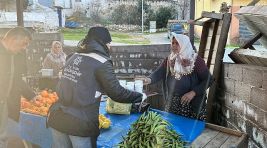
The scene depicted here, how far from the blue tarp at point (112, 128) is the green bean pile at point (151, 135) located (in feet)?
2.05

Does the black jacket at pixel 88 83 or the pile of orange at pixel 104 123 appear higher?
the black jacket at pixel 88 83

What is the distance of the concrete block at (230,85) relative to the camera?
15.0 feet


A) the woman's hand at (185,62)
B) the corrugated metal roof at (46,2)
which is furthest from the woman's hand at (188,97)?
the corrugated metal roof at (46,2)

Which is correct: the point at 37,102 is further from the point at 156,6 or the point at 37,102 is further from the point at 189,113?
the point at 156,6

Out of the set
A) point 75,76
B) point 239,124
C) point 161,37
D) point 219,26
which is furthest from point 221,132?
point 161,37

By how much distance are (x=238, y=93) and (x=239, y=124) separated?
1.30 ft

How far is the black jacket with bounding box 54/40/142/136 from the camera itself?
289 cm

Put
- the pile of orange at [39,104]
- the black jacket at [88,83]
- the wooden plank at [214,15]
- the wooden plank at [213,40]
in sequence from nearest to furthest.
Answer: the black jacket at [88,83] → the pile of orange at [39,104] → the wooden plank at [214,15] → the wooden plank at [213,40]

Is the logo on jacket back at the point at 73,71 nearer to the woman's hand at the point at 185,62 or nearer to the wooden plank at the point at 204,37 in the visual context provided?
the woman's hand at the point at 185,62

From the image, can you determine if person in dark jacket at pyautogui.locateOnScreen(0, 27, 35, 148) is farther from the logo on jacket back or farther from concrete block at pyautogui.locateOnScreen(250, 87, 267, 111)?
concrete block at pyautogui.locateOnScreen(250, 87, 267, 111)

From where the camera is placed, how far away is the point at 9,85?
3957mm

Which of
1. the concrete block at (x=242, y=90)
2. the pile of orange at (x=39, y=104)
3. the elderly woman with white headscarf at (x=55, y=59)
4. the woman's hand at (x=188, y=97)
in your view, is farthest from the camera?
the elderly woman with white headscarf at (x=55, y=59)

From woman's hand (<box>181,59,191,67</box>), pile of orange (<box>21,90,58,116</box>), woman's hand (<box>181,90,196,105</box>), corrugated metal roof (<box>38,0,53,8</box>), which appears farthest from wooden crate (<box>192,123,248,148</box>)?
corrugated metal roof (<box>38,0,53,8</box>)

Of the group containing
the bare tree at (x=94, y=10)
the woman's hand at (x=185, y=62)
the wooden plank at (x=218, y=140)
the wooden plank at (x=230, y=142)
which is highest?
the bare tree at (x=94, y=10)
